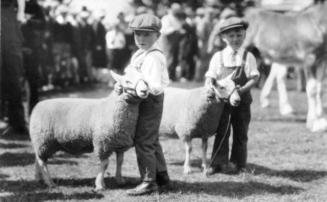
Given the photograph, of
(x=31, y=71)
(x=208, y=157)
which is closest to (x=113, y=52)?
(x=31, y=71)

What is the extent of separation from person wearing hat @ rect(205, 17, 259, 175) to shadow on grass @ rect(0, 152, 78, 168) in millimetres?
1890

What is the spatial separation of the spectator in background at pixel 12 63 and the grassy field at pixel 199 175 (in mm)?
625

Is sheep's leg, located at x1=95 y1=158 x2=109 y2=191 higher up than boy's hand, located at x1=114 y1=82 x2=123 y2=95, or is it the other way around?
boy's hand, located at x1=114 y1=82 x2=123 y2=95

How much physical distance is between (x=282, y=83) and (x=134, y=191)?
7.32 m

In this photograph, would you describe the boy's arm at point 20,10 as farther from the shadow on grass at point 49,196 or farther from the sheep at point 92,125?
the shadow on grass at point 49,196

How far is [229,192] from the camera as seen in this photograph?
258 inches

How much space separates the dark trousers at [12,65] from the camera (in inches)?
373

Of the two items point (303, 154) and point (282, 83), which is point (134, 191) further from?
point (282, 83)

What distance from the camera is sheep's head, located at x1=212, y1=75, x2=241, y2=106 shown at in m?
6.69

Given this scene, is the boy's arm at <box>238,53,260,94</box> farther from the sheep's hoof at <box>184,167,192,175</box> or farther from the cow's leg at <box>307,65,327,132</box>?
the cow's leg at <box>307,65,327,132</box>

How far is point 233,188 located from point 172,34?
1304 centimetres

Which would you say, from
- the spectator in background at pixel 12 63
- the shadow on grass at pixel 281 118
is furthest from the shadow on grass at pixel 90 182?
the shadow on grass at pixel 281 118

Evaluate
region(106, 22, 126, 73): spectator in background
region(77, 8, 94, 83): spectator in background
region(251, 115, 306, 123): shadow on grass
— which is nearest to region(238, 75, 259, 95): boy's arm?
region(251, 115, 306, 123): shadow on grass

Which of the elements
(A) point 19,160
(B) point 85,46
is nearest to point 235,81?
(A) point 19,160
